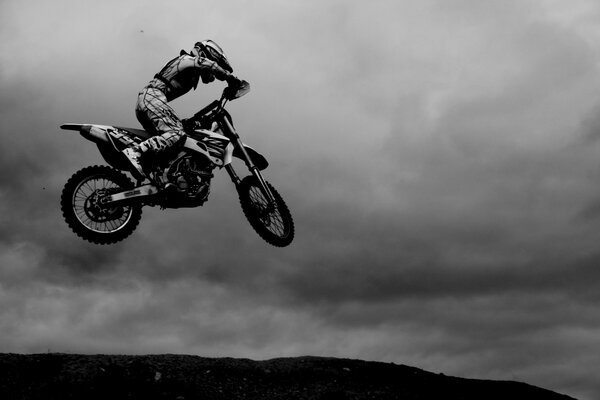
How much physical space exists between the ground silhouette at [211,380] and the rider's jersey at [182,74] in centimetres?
457

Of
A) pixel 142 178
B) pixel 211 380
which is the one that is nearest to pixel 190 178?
pixel 142 178

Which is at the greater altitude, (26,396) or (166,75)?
(166,75)

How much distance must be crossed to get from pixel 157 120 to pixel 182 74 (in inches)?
37.9

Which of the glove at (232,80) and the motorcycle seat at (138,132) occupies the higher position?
the glove at (232,80)

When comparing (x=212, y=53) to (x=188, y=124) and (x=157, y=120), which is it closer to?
(x=188, y=124)

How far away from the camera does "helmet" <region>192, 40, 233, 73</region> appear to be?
12.0 m

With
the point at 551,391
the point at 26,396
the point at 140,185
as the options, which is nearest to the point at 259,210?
the point at 140,185

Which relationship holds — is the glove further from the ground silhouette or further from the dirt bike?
the ground silhouette

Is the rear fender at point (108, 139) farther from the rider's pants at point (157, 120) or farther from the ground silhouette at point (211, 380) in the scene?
the ground silhouette at point (211, 380)

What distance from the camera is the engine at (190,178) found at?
36.1 feet

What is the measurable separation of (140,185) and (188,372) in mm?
3460

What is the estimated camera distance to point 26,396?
11.6 meters

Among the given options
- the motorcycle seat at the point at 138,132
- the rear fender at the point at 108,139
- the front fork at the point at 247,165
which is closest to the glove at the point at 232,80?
the front fork at the point at 247,165

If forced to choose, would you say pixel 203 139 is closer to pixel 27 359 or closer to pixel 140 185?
pixel 140 185
